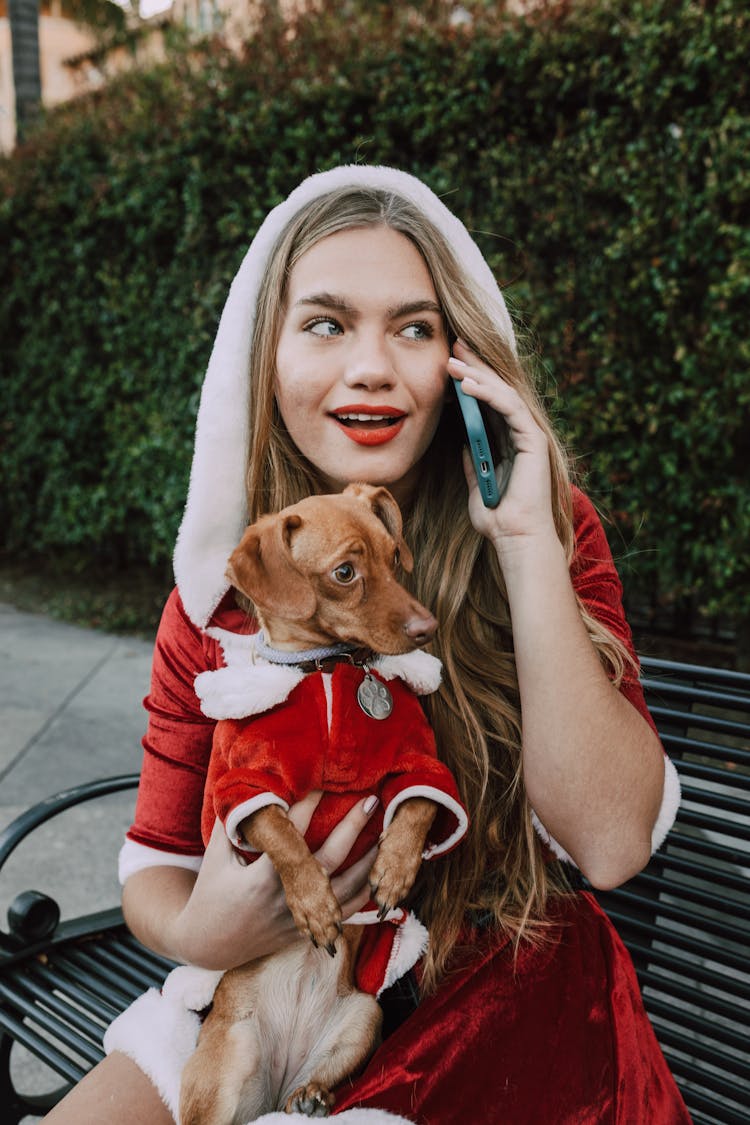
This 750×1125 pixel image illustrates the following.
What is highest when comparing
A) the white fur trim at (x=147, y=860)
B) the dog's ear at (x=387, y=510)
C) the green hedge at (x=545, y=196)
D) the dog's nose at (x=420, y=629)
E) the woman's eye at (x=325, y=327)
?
the green hedge at (x=545, y=196)

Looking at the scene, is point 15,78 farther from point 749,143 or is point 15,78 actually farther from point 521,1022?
point 521,1022

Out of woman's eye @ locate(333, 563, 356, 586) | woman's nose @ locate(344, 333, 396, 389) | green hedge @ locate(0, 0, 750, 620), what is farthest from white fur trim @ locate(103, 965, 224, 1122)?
green hedge @ locate(0, 0, 750, 620)

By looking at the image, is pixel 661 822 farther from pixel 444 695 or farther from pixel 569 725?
pixel 444 695

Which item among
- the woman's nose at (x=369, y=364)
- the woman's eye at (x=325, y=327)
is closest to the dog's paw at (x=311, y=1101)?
the woman's nose at (x=369, y=364)

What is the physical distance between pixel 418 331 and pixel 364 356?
157 millimetres

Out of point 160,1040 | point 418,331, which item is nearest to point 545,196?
point 418,331

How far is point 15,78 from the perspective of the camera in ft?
31.4

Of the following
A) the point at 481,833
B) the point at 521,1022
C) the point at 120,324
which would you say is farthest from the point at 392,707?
the point at 120,324

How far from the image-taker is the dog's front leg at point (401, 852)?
139 cm

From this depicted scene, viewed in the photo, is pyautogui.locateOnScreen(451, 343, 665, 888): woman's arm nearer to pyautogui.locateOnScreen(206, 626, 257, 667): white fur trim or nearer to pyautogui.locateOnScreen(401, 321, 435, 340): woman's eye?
pyautogui.locateOnScreen(401, 321, 435, 340): woman's eye

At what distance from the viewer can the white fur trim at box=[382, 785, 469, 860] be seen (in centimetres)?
141

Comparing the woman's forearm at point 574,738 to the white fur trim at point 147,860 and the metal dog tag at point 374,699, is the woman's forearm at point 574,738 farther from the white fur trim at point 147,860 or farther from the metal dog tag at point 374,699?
the white fur trim at point 147,860

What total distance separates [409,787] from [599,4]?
4.27 meters

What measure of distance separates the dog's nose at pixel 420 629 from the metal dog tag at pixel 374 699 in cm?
11
